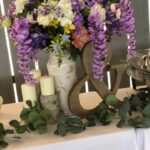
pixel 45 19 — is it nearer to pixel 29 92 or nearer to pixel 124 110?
pixel 29 92

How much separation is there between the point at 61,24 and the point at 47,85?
21cm

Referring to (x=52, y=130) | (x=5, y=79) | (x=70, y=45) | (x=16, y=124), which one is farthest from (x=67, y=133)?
(x=5, y=79)

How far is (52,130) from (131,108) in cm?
28

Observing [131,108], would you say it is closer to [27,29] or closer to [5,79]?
[27,29]

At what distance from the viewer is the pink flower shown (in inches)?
37.1

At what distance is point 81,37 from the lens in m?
0.95

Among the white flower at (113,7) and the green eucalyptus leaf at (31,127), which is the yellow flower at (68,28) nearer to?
the white flower at (113,7)

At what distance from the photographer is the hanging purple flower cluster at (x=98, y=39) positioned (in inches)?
35.7

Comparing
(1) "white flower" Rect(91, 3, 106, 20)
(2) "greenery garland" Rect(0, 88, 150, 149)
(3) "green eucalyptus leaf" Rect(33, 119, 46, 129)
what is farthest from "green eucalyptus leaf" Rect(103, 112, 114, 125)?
(1) "white flower" Rect(91, 3, 106, 20)

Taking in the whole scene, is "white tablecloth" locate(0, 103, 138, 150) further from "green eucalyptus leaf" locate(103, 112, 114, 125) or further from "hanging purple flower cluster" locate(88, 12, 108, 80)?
"hanging purple flower cluster" locate(88, 12, 108, 80)

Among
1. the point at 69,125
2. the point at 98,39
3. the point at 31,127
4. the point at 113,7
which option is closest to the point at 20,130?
the point at 31,127

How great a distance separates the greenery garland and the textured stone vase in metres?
0.09

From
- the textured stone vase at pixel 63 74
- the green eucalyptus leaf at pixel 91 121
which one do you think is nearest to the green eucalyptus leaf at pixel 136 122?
the green eucalyptus leaf at pixel 91 121

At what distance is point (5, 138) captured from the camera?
3.14 feet
